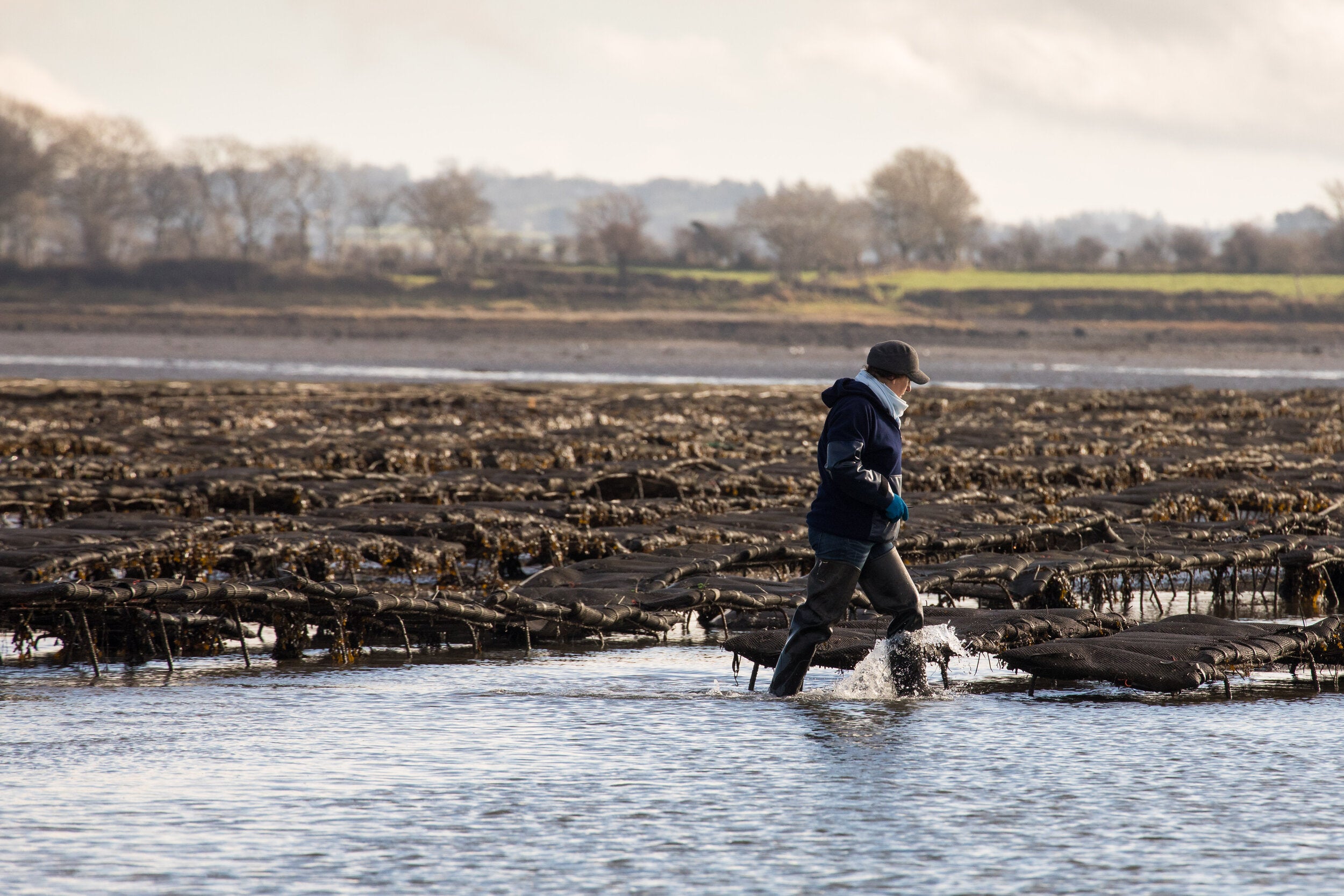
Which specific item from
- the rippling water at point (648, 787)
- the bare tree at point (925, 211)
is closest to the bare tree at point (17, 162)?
the bare tree at point (925, 211)

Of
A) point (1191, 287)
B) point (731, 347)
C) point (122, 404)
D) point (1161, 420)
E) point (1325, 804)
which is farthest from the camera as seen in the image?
point (1191, 287)

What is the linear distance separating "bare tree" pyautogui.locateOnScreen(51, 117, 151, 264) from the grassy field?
42.7m

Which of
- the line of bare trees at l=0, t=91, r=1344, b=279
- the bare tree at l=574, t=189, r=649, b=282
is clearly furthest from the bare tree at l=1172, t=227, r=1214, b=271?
the bare tree at l=574, t=189, r=649, b=282

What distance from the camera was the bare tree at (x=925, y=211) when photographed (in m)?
122

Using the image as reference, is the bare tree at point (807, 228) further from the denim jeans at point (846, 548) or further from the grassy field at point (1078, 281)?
the denim jeans at point (846, 548)

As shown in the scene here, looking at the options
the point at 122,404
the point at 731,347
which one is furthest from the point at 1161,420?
the point at 731,347

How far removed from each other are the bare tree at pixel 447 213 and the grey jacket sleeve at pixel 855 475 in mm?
107415

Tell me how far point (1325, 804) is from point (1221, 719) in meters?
1.78

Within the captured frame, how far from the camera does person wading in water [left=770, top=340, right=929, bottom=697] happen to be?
853cm

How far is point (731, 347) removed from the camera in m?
80.0

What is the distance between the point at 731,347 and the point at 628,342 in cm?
605

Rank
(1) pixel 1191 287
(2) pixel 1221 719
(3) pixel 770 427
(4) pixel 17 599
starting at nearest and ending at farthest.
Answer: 1. (2) pixel 1221 719
2. (4) pixel 17 599
3. (3) pixel 770 427
4. (1) pixel 1191 287

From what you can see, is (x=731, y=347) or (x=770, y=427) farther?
(x=731, y=347)

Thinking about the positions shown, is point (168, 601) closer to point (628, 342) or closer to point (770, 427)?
point (770, 427)
